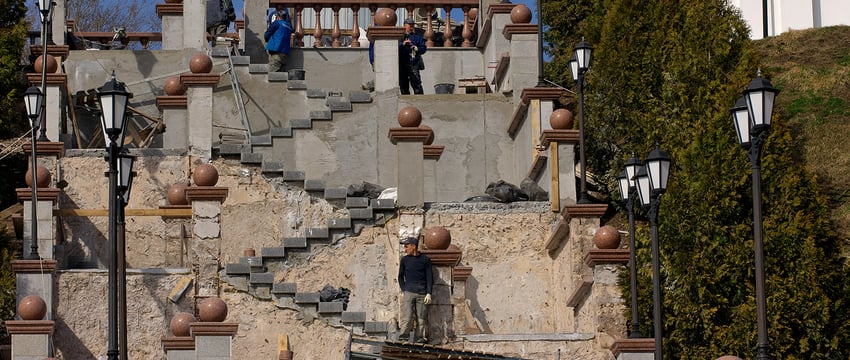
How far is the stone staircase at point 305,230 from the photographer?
1096 inches

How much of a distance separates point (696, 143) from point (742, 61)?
9.27ft

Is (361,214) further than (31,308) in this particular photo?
Yes

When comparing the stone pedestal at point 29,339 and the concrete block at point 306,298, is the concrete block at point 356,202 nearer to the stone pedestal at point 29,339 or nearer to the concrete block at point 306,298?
the concrete block at point 306,298

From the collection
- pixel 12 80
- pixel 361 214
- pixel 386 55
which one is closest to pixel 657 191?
pixel 361 214

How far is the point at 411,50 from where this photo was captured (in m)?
35.5

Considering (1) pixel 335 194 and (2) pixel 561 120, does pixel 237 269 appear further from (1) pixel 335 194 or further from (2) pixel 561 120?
(2) pixel 561 120

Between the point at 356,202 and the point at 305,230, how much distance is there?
112 cm

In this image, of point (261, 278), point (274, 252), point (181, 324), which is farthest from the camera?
point (274, 252)

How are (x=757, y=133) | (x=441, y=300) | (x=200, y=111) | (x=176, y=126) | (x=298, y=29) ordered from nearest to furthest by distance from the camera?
(x=757, y=133) → (x=441, y=300) → (x=200, y=111) → (x=176, y=126) → (x=298, y=29)

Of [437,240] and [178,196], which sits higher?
[178,196]

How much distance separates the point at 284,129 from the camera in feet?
112

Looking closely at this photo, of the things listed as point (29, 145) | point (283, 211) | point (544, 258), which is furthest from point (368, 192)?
point (29, 145)

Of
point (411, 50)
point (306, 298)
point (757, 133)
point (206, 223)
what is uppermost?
point (411, 50)

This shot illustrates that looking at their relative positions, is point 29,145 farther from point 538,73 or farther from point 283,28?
point 538,73
